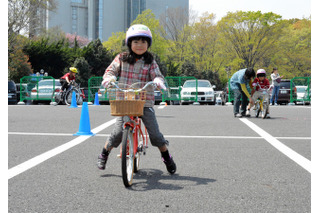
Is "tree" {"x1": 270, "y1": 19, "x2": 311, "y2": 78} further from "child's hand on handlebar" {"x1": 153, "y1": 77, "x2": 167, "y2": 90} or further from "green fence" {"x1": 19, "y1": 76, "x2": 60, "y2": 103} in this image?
"child's hand on handlebar" {"x1": 153, "y1": 77, "x2": 167, "y2": 90}

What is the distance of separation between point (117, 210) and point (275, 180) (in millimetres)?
2052

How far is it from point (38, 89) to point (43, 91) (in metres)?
0.41

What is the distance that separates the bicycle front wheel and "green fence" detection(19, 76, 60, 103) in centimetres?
2051

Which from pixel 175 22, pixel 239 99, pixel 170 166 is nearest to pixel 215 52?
pixel 175 22

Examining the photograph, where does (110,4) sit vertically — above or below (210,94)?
above

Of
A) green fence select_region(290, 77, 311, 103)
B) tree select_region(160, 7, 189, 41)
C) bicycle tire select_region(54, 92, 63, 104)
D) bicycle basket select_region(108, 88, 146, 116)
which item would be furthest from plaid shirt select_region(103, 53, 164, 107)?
tree select_region(160, 7, 189, 41)

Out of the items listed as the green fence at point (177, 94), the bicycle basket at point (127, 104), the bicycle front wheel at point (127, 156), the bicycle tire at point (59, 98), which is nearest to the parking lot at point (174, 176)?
the bicycle front wheel at point (127, 156)

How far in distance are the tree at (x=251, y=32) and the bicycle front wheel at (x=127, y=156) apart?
41733mm

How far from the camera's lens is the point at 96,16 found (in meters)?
113

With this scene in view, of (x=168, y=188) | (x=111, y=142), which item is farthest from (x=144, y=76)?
(x=168, y=188)

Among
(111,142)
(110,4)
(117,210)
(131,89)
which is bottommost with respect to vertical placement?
(117,210)

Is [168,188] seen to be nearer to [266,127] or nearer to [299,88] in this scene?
[266,127]

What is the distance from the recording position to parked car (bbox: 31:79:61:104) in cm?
2484

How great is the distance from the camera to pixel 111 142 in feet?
15.9
